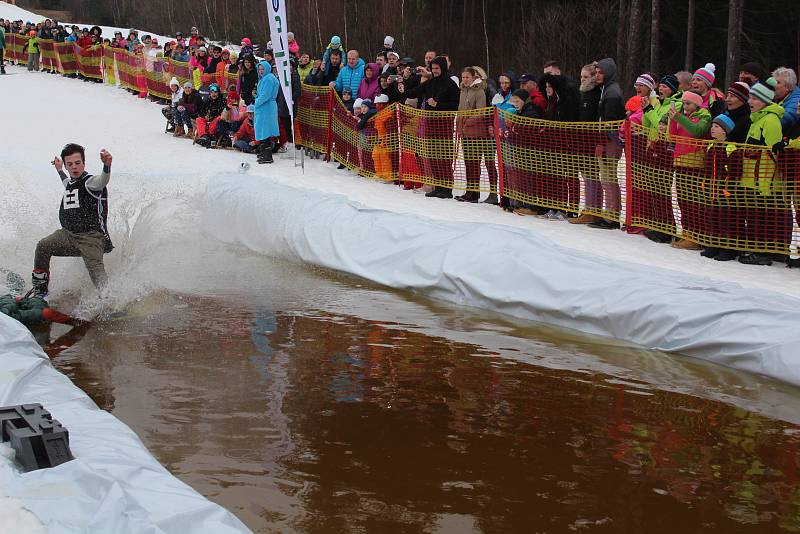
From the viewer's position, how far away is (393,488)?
16.3 ft

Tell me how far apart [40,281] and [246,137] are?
9.54 meters

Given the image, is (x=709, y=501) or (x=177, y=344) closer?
(x=709, y=501)

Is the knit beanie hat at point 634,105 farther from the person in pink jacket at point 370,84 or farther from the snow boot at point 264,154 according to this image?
the snow boot at point 264,154

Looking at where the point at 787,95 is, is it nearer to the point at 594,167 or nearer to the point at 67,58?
the point at 594,167

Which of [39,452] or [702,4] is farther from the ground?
[702,4]

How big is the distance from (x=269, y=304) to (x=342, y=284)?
98 cm

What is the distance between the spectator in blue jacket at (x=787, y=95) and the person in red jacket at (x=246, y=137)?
406 inches

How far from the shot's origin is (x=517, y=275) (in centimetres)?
827

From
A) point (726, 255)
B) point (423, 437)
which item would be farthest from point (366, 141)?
point (423, 437)

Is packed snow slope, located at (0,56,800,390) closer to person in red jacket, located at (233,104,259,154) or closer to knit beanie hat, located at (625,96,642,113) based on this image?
knit beanie hat, located at (625,96,642,113)

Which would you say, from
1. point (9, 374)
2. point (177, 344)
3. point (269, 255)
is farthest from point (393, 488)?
point (269, 255)

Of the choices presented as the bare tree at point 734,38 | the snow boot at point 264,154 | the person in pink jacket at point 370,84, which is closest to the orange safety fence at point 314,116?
the snow boot at point 264,154

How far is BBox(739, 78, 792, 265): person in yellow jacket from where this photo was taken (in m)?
8.71

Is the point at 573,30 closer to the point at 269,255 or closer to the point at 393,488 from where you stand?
the point at 269,255
